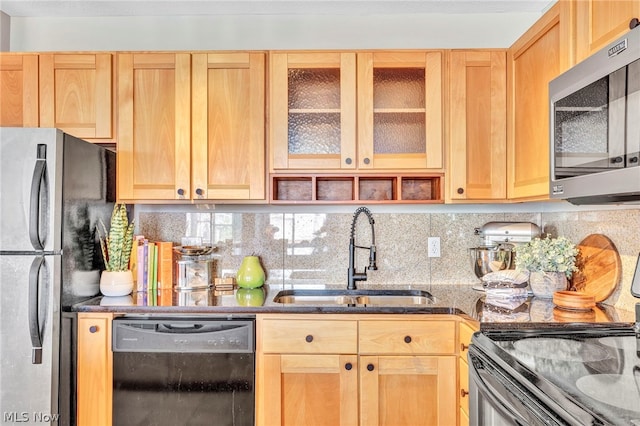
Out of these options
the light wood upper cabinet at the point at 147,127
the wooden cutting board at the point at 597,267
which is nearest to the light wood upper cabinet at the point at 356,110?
the light wood upper cabinet at the point at 147,127

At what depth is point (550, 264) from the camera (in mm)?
1897

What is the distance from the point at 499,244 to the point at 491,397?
4.21 ft

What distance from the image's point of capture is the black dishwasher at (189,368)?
1.77 meters

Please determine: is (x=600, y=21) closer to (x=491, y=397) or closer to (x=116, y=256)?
(x=491, y=397)

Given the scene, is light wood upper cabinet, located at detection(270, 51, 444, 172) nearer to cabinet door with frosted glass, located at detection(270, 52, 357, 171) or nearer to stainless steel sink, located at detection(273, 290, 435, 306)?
cabinet door with frosted glass, located at detection(270, 52, 357, 171)

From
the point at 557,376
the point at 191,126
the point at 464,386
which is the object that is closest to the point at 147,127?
the point at 191,126

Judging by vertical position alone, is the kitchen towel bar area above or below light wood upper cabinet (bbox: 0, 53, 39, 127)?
below

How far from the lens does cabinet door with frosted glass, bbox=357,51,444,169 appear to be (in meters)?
2.10

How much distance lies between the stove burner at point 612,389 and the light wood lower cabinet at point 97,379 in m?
1.74

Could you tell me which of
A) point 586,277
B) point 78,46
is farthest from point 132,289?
point 586,277

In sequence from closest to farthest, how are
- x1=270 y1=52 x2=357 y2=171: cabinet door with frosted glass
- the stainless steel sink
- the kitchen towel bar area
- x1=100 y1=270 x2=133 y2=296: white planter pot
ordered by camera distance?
x1=100 y1=270 x2=133 y2=296: white planter pot → x1=270 y1=52 x2=357 y2=171: cabinet door with frosted glass → the stainless steel sink → the kitchen towel bar area

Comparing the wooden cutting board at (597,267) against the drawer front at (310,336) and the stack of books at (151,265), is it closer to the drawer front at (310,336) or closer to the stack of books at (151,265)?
the drawer front at (310,336)

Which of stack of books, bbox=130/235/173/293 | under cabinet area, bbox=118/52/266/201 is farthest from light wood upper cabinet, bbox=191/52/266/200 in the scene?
stack of books, bbox=130/235/173/293

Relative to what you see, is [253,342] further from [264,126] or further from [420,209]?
[420,209]
